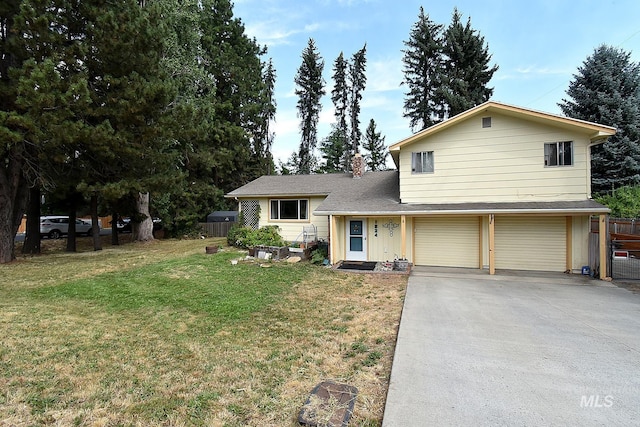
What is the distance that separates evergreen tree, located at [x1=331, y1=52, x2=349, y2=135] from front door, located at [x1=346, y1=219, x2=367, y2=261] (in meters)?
22.2

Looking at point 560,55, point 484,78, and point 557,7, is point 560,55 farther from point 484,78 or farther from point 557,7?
point 484,78

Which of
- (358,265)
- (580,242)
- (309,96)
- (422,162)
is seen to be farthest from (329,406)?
(309,96)

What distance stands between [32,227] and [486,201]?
18623mm

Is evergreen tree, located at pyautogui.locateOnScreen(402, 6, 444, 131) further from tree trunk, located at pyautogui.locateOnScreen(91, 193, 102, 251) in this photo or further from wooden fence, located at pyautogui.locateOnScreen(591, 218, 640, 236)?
tree trunk, located at pyautogui.locateOnScreen(91, 193, 102, 251)

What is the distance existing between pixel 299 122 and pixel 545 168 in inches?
1049

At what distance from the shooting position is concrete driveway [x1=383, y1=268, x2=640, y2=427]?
9.46 ft

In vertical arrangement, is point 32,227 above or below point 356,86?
below

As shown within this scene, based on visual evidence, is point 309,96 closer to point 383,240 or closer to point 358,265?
point 383,240

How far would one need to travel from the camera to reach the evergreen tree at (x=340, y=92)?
3031 centimetres

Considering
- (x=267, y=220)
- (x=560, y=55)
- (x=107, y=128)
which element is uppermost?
(x=560, y=55)

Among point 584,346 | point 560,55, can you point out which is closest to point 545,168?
point 584,346

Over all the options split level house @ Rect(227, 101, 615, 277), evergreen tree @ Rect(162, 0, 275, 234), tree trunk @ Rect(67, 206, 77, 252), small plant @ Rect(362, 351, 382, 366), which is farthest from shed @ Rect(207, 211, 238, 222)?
small plant @ Rect(362, 351, 382, 366)

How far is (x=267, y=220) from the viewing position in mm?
14281

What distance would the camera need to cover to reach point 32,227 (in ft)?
44.3
